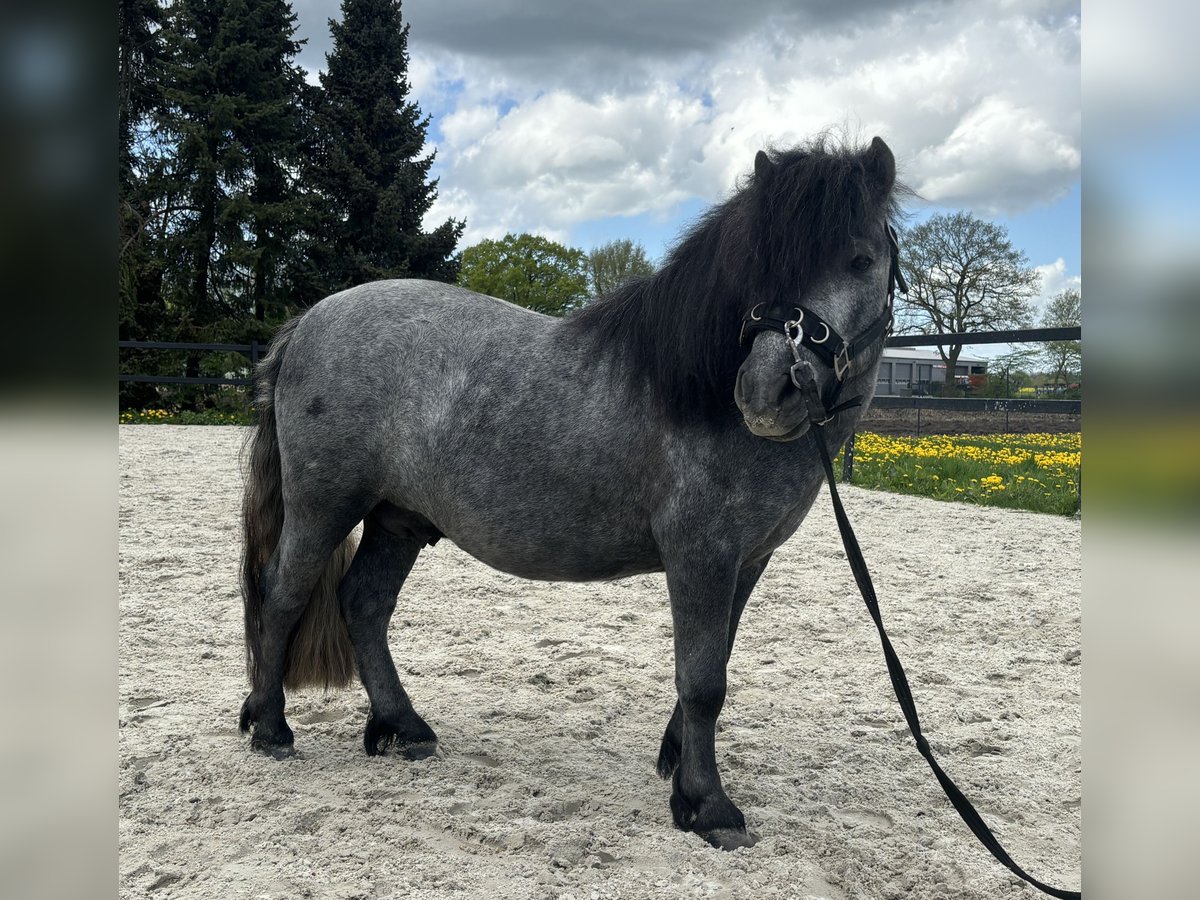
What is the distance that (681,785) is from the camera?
2.58m

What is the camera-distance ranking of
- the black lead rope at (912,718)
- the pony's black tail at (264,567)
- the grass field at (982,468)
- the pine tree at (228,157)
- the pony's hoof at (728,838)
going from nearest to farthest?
the black lead rope at (912,718) < the pony's hoof at (728,838) < the pony's black tail at (264,567) < the grass field at (982,468) < the pine tree at (228,157)

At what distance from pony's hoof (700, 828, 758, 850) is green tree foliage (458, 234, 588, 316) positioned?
Result: 1206 inches

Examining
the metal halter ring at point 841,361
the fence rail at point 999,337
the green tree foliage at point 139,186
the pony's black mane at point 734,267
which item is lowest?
the metal halter ring at point 841,361

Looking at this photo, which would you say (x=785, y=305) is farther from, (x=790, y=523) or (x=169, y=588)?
(x=169, y=588)

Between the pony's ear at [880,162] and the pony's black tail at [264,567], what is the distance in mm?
2143

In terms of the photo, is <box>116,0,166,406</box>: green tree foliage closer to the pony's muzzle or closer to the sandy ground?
the sandy ground

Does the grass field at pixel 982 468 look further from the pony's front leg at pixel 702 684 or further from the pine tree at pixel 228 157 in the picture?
the pine tree at pixel 228 157

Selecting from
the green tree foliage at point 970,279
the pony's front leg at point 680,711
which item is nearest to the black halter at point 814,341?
the pony's front leg at point 680,711

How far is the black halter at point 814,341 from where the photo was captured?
2.18 meters

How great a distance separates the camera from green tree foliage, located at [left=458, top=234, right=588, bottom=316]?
32750 millimetres

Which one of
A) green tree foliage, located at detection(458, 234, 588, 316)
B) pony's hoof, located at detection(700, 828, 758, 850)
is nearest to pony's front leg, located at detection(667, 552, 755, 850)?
pony's hoof, located at detection(700, 828, 758, 850)
